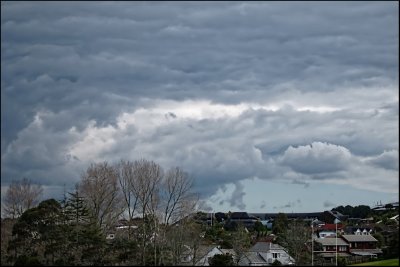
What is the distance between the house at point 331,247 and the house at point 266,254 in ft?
18.5

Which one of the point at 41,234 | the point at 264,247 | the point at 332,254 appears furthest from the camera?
the point at 332,254

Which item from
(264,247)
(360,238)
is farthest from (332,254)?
(264,247)

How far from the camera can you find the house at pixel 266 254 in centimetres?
9705

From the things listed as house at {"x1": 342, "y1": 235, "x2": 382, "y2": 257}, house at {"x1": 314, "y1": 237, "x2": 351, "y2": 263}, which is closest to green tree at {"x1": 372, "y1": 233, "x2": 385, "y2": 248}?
house at {"x1": 342, "y1": 235, "x2": 382, "y2": 257}

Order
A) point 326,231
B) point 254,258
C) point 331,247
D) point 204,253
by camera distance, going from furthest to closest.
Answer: point 326,231
point 331,247
point 254,258
point 204,253

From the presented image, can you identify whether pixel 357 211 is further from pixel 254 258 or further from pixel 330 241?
pixel 254 258

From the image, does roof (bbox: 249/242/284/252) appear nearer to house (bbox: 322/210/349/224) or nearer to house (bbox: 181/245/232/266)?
house (bbox: 181/245/232/266)

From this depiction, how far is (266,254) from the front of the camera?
100m

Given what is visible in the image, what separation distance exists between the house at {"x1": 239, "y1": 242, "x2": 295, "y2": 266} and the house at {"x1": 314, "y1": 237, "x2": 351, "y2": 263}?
5649 millimetres

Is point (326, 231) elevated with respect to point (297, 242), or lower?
elevated

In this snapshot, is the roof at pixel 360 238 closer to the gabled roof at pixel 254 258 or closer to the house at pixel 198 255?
the gabled roof at pixel 254 258

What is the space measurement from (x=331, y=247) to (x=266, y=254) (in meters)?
16.0

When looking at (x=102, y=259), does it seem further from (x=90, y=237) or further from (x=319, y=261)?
(x=319, y=261)

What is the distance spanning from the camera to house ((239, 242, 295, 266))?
318 ft
